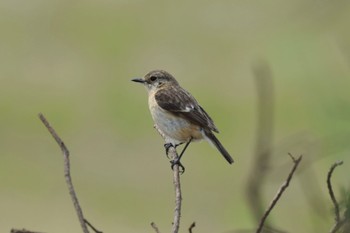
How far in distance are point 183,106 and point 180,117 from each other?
11cm

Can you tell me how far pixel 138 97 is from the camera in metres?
27.2

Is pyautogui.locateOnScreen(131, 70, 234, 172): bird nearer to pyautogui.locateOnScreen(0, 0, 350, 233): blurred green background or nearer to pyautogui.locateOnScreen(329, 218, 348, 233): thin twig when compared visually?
pyautogui.locateOnScreen(329, 218, 348, 233): thin twig

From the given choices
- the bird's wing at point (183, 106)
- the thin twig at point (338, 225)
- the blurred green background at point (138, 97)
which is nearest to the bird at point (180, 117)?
the bird's wing at point (183, 106)

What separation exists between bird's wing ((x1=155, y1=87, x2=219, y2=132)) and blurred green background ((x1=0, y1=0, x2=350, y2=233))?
10.5 meters

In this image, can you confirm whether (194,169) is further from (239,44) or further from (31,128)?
(239,44)

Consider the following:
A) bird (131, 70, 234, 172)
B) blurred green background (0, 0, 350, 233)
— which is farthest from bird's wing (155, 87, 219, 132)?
blurred green background (0, 0, 350, 233)

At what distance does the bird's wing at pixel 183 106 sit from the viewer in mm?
6691

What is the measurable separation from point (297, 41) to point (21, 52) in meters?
7.35

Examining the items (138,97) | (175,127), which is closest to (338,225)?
(175,127)

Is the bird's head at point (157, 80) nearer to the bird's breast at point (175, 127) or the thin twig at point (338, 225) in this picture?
the bird's breast at point (175, 127)

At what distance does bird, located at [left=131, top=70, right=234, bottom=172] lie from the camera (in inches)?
261

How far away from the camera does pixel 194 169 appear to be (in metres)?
23.6

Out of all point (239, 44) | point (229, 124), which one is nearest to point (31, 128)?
point (229, 124)

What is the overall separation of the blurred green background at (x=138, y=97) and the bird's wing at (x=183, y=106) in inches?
415
